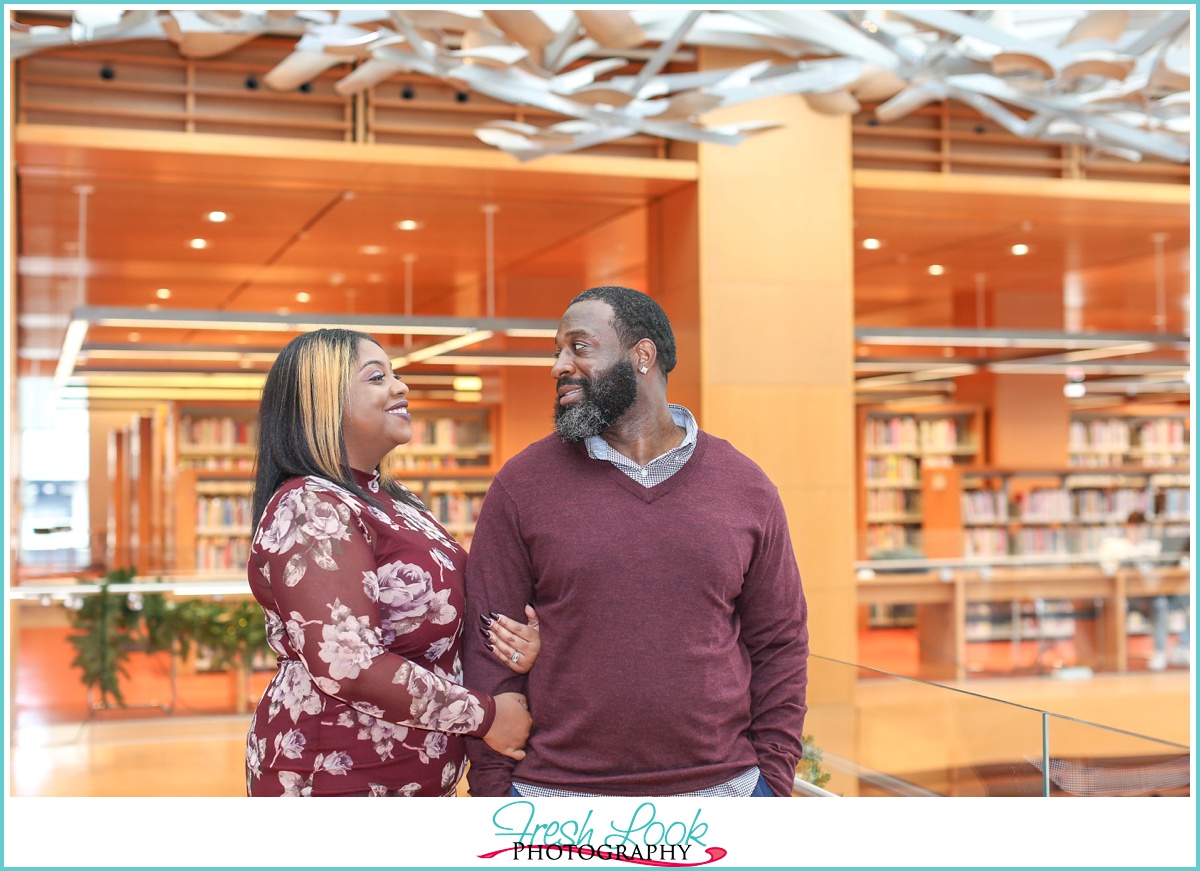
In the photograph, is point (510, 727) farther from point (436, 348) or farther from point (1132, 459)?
point (1132, 459)

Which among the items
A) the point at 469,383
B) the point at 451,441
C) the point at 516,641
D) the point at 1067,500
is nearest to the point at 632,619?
the point at 516,641

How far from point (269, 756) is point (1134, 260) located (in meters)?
10.0

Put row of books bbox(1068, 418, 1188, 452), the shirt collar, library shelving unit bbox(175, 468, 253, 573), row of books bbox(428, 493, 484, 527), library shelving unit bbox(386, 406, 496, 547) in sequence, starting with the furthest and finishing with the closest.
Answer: row of books bbox(1068, 418, 1188, 452) < library shelving unit bbox(386, 406, 496, 547) < row of books bbox(428, 493, 484, 527) < library shelving unit bbox(175, 468, 253, 573) < the shirt collar

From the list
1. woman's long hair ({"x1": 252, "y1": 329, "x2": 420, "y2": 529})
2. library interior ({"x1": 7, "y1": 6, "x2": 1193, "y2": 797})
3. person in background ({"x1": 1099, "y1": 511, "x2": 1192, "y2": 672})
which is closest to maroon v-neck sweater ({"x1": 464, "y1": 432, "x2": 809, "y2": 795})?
woman's long hair ({"x1": 252, "y1": 329, "x2": 420, "y2": 529})

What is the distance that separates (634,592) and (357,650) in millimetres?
472

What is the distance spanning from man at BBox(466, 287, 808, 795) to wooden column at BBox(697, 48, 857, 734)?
15.9ft

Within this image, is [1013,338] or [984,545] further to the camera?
[984,545]

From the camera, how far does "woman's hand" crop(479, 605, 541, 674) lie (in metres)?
2.07

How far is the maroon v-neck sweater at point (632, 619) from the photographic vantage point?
6.66 feet

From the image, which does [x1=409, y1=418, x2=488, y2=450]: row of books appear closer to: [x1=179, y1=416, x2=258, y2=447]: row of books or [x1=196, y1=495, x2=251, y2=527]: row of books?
[x1=179, y1=416, x2=258, y2=447]: row of books

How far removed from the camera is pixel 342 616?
75.6 inches

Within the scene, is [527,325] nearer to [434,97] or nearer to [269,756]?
[434,97]

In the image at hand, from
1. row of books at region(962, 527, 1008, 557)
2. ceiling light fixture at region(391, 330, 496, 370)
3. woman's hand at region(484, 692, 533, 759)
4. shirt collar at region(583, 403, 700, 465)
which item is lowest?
row of books at region(962, 527, 1008, 557)

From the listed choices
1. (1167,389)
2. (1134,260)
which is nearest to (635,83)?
(1134,260)
